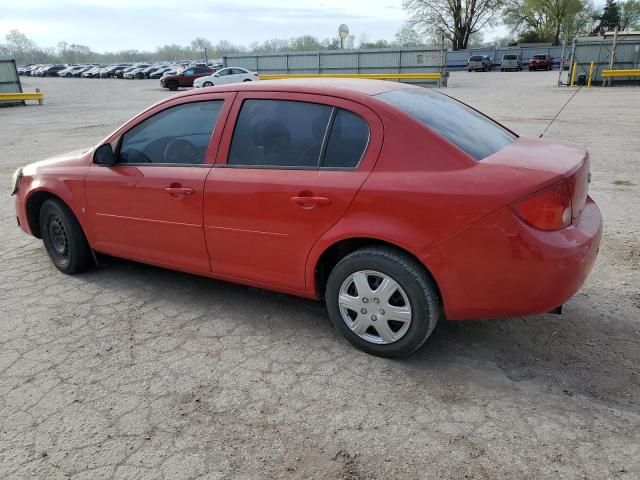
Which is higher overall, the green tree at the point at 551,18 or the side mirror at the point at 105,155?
the green tree at the point at 551,18

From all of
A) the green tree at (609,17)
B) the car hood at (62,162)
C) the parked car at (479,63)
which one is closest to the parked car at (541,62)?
the parked car at (479,63)

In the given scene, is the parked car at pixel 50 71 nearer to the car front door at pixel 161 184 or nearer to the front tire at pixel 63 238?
the front tire at pixel 63 238

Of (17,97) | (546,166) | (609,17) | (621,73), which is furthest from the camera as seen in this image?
(609,17)

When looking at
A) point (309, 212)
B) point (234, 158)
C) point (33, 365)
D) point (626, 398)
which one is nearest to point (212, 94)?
point (234, 158)

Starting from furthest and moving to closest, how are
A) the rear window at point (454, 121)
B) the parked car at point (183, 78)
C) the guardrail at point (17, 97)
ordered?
the parked car at point (183, 78) < the guardrail at point (17, 97) < the rear window at point (454, 121)

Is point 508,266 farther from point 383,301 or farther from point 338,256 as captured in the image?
point 338,256

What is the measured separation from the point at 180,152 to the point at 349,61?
32.5 metres

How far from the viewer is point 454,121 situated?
3.38 metres

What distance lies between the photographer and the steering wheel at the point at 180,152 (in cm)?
373

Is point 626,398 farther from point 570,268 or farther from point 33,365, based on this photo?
point 33,365

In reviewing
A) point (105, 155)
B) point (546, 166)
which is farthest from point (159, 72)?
point (546, 166)

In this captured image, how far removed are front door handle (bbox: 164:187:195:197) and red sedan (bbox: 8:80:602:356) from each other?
0.04ft

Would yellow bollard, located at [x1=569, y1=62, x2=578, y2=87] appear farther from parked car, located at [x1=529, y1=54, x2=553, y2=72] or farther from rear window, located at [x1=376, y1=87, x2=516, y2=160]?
rear window, located at [x1=376, y1=87, x2=516, y2=160]

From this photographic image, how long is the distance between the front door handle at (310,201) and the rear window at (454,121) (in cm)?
72
